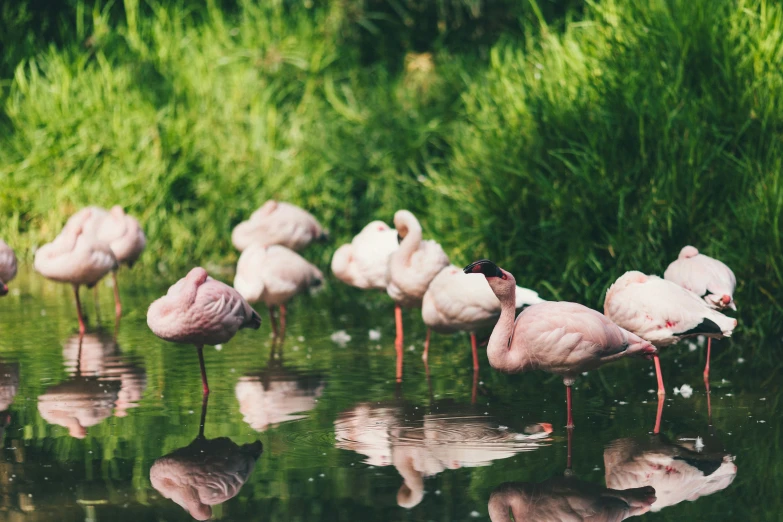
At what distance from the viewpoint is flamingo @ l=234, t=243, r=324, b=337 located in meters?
9.40

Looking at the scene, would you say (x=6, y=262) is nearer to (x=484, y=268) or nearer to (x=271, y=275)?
(x=271, y=275)

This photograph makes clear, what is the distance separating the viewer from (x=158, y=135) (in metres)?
14.5

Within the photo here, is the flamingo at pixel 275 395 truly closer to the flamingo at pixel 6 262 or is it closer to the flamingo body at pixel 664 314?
the flamingo body at pixel 664 314

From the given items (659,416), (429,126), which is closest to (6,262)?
(429,126)

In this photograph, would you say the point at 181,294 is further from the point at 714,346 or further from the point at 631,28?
the point at 631,28

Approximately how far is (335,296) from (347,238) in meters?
1.66

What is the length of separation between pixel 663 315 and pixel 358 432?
2.00 m

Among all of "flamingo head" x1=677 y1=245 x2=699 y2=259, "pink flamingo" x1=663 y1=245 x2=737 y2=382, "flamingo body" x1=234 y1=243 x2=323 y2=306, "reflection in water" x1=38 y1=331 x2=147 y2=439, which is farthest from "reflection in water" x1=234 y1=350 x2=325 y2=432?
"flamingo head" x1=677 y1=245 x2=699 y2=259

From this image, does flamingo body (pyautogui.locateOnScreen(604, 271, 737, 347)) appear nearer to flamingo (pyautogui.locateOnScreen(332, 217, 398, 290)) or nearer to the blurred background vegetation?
the blurred background vegetation

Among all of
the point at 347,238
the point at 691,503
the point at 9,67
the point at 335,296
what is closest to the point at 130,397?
the point at 691,503

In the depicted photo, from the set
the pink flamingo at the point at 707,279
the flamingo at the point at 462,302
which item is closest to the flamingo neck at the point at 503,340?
the flamingo at the point at 462,302

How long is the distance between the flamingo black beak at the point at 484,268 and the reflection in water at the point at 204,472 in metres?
1.41

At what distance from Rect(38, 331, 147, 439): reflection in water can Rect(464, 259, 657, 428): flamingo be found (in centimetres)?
220

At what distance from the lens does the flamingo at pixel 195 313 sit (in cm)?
720
